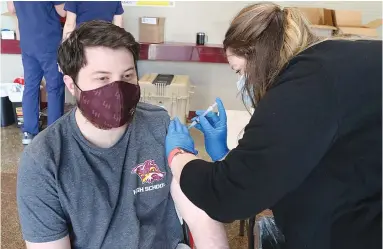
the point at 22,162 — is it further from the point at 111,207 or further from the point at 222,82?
the point at 222,82

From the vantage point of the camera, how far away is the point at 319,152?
2.98 feet

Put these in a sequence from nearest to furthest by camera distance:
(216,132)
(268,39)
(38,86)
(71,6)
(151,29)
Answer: (268,39), (216,132), (71,6), (38,86), (151,29)

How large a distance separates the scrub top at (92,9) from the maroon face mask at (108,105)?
6.84 feet

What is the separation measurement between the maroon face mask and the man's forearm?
0.28m

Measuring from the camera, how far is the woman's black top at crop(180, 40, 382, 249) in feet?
2.89

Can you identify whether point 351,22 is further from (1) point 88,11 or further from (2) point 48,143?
(2) point 48,143

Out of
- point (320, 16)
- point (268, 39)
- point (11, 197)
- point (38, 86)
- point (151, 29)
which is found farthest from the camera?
point (151, 29)

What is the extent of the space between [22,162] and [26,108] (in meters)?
2.46

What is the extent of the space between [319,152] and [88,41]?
0.78m

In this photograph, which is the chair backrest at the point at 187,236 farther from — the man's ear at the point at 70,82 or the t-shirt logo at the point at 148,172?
the man's ear at the point at 70,82

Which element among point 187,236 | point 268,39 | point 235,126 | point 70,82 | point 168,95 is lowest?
point 168,95

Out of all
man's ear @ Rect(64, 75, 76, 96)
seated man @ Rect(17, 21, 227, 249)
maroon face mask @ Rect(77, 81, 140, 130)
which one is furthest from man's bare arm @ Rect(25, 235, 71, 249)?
man's ear @ Rect(64, 75, 76, 96)

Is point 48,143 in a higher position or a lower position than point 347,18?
lower

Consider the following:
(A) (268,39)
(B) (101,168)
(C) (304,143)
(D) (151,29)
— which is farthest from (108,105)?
(D) (151,29)
